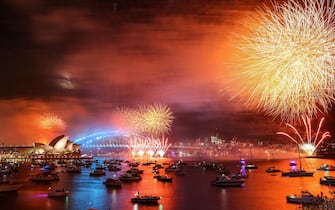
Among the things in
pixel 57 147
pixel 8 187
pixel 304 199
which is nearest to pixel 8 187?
pixel 8 187

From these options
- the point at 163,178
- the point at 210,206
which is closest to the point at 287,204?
the point at 210,206

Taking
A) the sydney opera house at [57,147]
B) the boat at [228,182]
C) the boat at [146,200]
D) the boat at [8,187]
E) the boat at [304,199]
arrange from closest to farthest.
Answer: the boat at [304,199]
the boat at [146,200]
the boat at [8,187]
the boat at [228,182]
the sydney opera house at [57,147]

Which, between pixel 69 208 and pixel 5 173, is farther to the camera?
pixel 5 173

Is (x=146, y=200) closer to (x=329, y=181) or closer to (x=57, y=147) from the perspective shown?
(x=329, y=181)

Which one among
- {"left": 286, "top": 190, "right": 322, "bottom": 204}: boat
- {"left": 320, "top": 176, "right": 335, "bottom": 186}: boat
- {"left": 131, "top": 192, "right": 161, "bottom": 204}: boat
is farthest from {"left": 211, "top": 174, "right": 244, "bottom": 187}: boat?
{"left": 131, "top": 192, "right": 161, "bottom": 204}: boat

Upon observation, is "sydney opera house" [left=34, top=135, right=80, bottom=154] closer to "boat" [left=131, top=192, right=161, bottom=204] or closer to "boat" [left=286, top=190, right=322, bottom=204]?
"boat" [left=131, top=192, right=161, bottom=204]

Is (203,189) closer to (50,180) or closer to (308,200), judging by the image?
(308,200)

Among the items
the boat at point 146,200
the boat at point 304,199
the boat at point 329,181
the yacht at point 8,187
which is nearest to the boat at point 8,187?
the yacht at point 8,187

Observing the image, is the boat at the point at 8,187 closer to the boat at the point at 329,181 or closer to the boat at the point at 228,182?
the boat at the point at 228,182

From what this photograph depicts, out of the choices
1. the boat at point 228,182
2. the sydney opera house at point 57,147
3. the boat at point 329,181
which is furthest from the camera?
the sydney opera house at point 57,147
